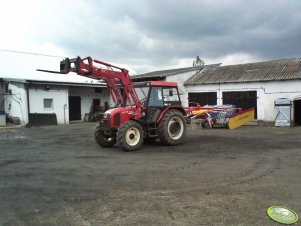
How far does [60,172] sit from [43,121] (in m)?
16.6

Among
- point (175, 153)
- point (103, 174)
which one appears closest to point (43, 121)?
point (175, 153)

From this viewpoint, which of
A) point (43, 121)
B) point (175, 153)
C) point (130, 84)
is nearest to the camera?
point (175, 153)

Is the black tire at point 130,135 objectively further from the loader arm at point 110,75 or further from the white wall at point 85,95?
the white wall at point 85,95

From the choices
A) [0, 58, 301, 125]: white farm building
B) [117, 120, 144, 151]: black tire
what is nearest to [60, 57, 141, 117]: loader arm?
[117, 120, 144, 151]: black tire

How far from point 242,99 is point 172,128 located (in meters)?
11.7

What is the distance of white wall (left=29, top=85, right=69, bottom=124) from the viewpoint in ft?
77.0

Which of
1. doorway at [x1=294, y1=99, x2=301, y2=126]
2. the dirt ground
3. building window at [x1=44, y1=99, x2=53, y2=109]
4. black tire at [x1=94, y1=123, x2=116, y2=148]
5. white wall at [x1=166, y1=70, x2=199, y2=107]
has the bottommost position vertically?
the dirt ground

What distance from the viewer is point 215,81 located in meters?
23.3

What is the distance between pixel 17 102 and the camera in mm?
23375

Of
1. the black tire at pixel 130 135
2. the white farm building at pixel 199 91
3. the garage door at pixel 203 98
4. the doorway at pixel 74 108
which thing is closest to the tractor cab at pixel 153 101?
the black tire at pixel 130 135

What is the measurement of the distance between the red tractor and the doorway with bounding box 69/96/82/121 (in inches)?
630

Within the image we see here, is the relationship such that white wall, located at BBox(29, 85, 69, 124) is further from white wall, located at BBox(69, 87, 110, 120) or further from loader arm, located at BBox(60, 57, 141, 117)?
loader arm, located at BBox(60, 57, 141, 117)

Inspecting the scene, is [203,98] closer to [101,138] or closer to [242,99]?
[242,99]

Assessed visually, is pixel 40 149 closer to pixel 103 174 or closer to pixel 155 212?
pixel 103 174
